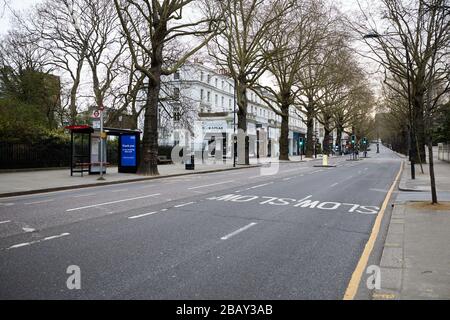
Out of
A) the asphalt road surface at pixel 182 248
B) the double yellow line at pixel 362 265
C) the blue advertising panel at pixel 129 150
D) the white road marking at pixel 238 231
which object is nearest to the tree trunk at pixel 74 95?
the blue advertising panel at pixel 129 150

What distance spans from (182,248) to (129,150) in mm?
19507

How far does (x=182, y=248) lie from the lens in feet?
21.6

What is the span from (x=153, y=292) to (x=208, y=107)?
207 feet

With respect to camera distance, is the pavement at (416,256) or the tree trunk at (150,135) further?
the tree trunk at (150,135)

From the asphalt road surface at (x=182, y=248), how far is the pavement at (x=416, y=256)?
0.49 metres

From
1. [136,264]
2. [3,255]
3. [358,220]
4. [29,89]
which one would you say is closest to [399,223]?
[358,220]

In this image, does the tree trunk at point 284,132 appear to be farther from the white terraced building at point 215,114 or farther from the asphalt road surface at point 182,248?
the asphalt road surface at point 182,248

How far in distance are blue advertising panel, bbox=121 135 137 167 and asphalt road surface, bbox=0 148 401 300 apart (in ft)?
43.0

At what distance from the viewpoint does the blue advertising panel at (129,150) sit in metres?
25.1

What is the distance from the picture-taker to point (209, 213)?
10070 millimetres

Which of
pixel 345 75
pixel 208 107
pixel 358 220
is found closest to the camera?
pixel 358 220

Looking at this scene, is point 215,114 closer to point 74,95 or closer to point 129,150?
point 74,95

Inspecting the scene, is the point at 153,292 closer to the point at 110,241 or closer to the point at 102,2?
the point at 110,241

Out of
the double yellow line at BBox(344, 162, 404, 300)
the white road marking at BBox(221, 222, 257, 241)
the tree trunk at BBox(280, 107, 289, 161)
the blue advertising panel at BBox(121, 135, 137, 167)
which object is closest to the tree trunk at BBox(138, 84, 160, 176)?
the blue advertising panel at BBox(121, 135, 137, 167)
